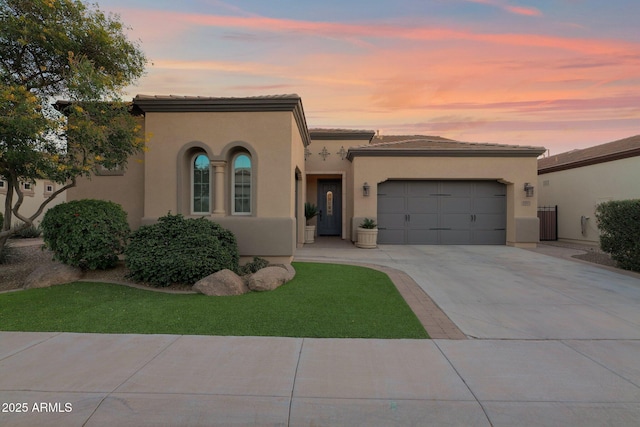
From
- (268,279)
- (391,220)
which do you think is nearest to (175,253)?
(268,279)

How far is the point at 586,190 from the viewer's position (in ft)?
46.9

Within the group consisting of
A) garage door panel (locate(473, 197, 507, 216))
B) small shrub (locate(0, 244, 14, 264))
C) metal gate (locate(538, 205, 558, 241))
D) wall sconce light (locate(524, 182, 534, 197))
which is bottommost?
small shrub (locate(0, 244, 14, 264))

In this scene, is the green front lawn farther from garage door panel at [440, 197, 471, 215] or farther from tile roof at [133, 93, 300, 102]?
garage door panel at [440, 197, 471, 215]

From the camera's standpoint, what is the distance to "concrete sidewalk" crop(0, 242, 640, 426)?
2.64 meters

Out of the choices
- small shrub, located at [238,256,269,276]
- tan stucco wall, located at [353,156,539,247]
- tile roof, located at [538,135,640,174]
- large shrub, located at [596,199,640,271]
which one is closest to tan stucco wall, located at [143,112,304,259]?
small shrub, located at [238,256,269,276]

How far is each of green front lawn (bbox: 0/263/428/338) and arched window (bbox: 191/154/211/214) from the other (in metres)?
3.00

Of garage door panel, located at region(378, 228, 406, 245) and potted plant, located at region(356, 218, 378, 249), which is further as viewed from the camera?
garage door panel, located at region(378, 228, 406, 245)

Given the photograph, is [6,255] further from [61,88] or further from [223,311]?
[223,311]

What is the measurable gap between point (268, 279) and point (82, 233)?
4.16 meters

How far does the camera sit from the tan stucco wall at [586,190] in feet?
41.3

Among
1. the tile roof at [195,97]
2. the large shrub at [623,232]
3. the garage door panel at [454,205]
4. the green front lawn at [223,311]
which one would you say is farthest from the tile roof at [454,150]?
the green front lawn at [223,311]

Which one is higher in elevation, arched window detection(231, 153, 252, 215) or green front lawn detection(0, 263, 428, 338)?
arched window detection(231, 153, 252, 215)

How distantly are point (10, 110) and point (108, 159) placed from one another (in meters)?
1.70

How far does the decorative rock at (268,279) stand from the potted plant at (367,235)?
6.05 m
